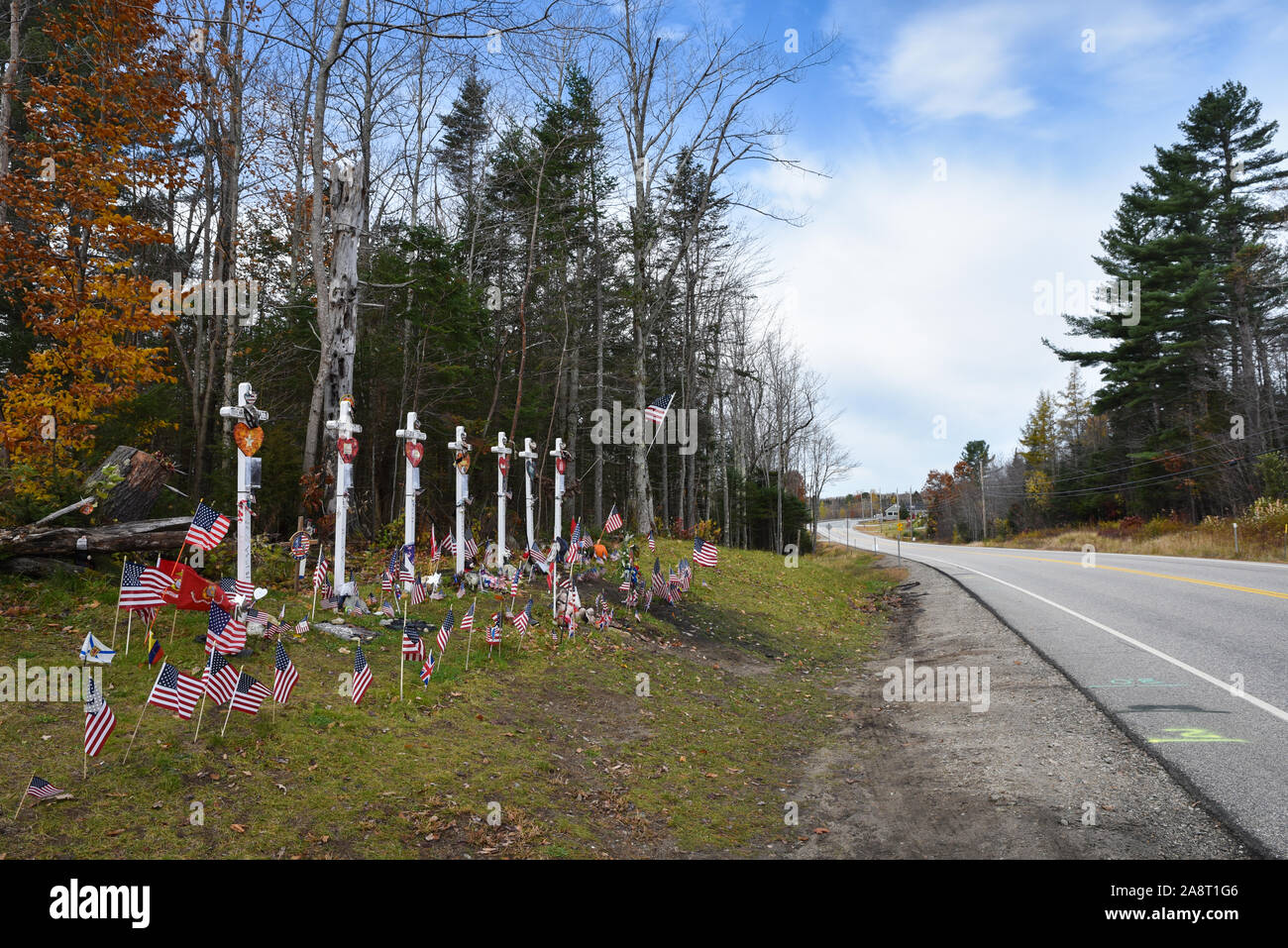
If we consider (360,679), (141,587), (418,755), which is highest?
(141,587)

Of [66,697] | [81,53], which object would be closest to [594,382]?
[81,53]

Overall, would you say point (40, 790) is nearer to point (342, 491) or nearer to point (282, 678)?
point (282, 678)

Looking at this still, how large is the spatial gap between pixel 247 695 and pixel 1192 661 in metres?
10.1

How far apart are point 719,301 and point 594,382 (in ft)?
29.2

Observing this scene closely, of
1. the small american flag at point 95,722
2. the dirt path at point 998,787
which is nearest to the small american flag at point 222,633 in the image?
the small american flag at point 95,722

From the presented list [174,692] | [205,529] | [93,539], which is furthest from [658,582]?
[174,692]

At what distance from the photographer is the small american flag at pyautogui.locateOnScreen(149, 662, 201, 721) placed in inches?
213

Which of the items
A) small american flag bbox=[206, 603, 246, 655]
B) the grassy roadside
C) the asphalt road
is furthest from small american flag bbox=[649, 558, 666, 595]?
small american flag bbox=[206, 603, 246, 655]

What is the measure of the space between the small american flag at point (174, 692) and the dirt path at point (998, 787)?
173 inches

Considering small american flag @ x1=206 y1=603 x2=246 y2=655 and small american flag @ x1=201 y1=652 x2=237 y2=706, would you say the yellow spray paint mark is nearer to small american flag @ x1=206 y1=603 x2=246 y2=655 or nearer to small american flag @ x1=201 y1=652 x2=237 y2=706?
small american flag @ x1=201 y1=652 x2=237 y2=706

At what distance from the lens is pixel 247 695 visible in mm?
5824

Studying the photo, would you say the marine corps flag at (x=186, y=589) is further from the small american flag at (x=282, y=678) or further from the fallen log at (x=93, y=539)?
the small american flag at (x=282, y=678)

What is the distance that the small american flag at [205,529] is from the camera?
297 inches
